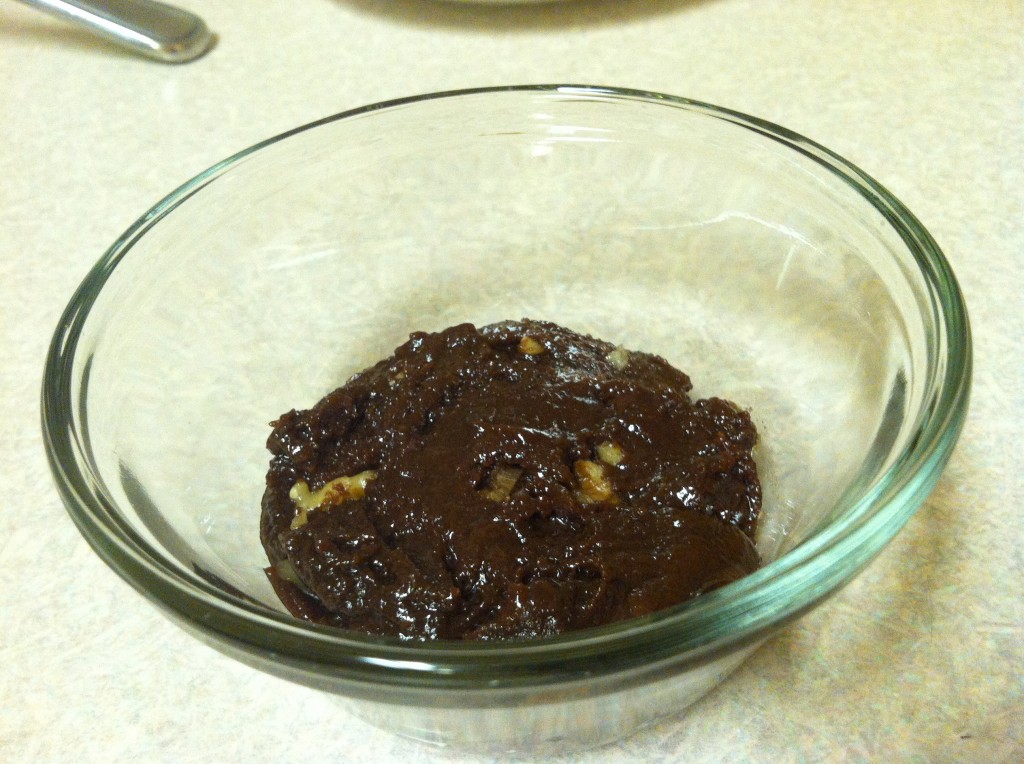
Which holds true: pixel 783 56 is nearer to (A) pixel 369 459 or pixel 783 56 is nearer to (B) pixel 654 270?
(B) pixel 654 270

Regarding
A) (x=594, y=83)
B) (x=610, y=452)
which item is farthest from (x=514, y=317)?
(x=594, y=83)

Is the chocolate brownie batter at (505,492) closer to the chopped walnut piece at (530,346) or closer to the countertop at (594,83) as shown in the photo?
the chopped walnut piece at (530,346)

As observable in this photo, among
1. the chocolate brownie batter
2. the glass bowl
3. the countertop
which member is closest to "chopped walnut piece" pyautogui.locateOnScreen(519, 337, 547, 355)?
the chocolate brownie batter

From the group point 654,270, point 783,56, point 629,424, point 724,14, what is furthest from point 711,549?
point 724,14

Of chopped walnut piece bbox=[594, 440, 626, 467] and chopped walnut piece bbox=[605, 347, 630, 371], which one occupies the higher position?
chopped walnut piece bbox=[605, 347, 630, 371]

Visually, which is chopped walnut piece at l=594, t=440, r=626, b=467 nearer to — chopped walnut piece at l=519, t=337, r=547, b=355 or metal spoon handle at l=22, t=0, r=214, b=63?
chopped walnut piece at l=519, t=337, r=547, b=355

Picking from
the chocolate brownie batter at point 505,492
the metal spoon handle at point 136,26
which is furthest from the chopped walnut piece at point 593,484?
the metal spoon handle at point 136,26

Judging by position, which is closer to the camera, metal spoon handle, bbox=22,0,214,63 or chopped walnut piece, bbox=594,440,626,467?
chopped walnut piece, bbox=594,440,626,467
